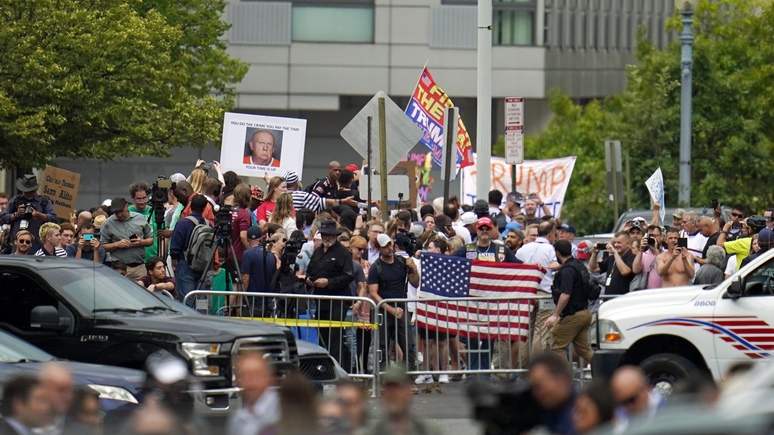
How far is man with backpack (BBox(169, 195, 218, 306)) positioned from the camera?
1640 cm

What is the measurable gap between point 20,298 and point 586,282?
5.52 metres

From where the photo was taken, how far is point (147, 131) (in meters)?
34.6

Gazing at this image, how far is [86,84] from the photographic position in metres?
33.0

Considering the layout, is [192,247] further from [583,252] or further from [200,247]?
[583,252]

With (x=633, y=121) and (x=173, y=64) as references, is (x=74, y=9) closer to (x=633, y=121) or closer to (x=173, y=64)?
(x=173, y=64)

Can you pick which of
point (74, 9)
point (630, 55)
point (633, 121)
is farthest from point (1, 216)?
point (630, 55)

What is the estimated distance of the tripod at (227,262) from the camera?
635 inches

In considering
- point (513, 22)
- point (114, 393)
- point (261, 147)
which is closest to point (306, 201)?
point (261, 147)

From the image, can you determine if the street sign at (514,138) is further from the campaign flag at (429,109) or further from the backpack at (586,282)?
the backpack at (586,282)

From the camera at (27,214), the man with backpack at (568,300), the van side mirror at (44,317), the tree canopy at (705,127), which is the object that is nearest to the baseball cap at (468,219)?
the man with backpack at (568,300)

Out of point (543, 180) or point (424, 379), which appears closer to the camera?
point (424, 379)

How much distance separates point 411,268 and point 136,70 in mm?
17768

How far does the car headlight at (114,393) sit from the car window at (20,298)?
1.82 meters

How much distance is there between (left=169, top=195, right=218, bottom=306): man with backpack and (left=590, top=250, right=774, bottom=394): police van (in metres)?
4.24
